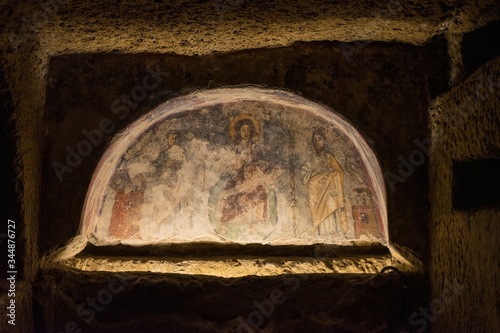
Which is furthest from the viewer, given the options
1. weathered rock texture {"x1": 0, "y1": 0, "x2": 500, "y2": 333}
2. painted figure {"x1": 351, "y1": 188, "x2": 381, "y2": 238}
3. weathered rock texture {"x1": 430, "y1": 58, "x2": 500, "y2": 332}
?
painted figure {"x1": 351, "y1": 188, "x2": 381, "y2": 238}

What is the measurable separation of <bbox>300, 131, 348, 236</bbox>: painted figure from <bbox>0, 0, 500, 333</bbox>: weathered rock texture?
1.32 feet

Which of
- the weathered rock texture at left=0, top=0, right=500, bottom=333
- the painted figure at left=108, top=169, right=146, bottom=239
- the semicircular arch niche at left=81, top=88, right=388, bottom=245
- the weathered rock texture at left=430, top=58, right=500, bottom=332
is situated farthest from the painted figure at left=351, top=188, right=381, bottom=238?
the painted figure at left=108, top=169, right=146, bottom=239

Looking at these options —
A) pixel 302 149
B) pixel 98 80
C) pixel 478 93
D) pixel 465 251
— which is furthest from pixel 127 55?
pixel 465 251

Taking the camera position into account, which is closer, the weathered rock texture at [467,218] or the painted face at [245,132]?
the weathered rock texture at [467,218]

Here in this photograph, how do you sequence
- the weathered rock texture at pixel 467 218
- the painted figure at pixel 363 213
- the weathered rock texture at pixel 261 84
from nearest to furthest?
the weathered rock texture at pixel 467 218, the weathered rock texture at pixel 261 84, the painted figure at pixel 363 213

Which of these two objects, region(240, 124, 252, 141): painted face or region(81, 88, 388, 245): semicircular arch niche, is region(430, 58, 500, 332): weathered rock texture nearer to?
region(81, 88, 388, 245): semicircular arch niche

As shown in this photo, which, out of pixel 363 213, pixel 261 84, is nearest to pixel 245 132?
pixel 261 84

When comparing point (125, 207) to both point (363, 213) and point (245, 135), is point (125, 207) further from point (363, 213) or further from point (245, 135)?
point (363, 213)

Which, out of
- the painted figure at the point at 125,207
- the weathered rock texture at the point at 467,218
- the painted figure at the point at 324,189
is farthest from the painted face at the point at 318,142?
the painted figure at the point at 125,207

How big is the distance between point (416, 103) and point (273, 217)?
124 cm

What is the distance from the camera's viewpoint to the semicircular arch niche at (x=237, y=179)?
9.94 feet

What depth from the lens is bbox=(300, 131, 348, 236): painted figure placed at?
3.04 meters

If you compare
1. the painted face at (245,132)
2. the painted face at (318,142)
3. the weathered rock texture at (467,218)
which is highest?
the painted face at (245,132)

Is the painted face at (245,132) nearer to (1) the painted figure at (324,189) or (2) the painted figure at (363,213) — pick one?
(1) the painted figure at (324,189)
